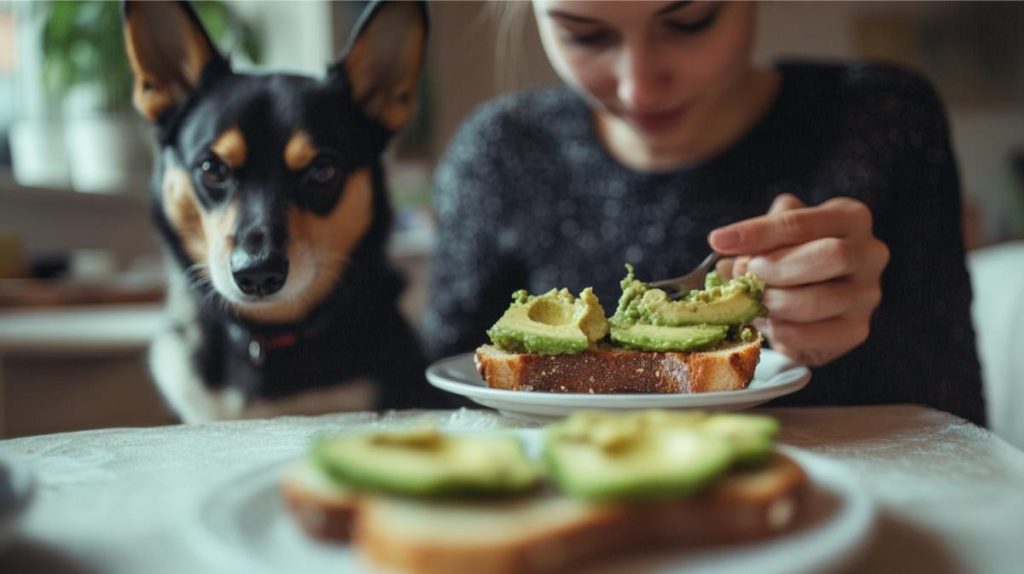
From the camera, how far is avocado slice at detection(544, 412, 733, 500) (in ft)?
1.04

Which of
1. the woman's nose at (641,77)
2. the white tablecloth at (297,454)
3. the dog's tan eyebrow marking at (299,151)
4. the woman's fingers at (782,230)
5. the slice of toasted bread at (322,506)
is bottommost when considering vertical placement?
the white tablecloth at (297,454)

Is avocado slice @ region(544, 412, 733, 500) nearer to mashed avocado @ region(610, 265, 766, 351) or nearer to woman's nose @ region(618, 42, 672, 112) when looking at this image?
mashed avocado @ region(610, 265, 766, 351)

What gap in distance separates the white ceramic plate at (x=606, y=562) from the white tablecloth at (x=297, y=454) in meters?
0.01

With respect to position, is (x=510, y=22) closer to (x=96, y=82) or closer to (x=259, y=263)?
(x=259, y=263)

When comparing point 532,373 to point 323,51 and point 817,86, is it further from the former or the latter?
point 323,51

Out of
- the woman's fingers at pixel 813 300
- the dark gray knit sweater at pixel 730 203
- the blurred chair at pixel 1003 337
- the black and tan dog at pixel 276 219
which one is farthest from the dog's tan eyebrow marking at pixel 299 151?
the blurred chair at pixel 1003 337

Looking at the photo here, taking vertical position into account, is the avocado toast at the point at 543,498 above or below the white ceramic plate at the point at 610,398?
above

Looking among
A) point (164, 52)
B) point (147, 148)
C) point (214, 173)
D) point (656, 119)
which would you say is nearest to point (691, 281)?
point (656, 119)

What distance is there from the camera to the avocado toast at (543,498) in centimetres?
30

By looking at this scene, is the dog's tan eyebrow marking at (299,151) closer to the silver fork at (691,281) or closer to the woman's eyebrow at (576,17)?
the woman's eyebrow at (576,17)

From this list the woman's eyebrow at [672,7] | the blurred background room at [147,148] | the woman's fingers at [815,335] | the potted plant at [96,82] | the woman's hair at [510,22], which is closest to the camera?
the woman's fingers at [815,335]

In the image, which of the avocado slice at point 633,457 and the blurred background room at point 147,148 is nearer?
the avocado slice at point 633,457

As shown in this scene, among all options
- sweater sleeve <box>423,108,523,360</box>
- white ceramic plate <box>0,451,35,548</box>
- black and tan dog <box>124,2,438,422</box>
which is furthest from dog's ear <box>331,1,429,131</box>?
white ceramic plate <box>0,451,35,548</box>

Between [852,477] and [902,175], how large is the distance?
0.83 m
